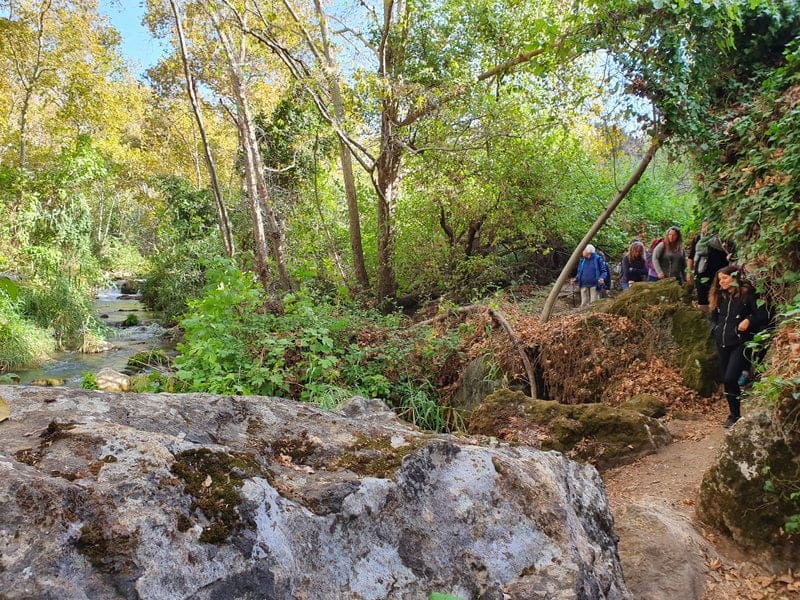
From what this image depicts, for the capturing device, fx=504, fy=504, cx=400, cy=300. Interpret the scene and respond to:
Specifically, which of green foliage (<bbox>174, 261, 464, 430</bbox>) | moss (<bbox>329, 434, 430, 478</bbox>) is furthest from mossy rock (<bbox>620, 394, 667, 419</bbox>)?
moss (<bbox>329, 434, 430, 478</bbox>)

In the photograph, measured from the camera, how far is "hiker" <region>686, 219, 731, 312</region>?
654 cm

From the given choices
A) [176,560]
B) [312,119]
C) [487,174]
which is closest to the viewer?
[176,560]

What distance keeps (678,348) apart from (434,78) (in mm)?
7550

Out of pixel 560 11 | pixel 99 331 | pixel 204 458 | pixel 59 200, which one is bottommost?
pixel 99 331

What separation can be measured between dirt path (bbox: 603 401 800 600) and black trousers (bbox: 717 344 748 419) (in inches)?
13.2

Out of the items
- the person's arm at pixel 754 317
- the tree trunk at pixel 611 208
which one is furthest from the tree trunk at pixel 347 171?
the person's arm at pixel 754 317

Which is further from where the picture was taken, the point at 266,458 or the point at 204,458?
the point at 266,458

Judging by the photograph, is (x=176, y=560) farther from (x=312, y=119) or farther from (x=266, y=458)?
(x=312, y=119)

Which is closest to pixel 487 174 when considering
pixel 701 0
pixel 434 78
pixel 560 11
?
pixel 434 78

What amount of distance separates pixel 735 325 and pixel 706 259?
170cm

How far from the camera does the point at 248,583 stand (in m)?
1.45

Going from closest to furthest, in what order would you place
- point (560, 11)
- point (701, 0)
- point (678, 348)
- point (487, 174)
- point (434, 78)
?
point (701, 0) < point (678, 348) < point (560, 11) < point (434, 78) < point (487, 174)

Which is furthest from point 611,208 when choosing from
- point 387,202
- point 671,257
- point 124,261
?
point 124,261

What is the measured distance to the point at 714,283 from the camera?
621cm
